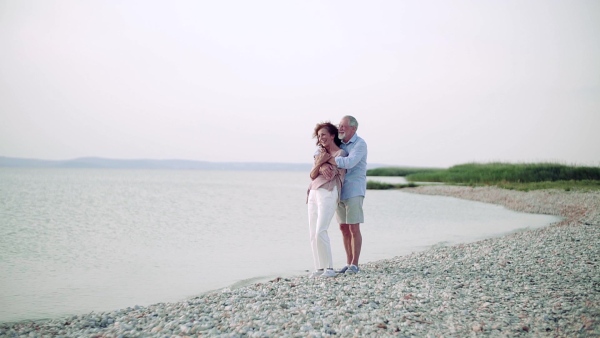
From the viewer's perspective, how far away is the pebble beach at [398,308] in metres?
4.70

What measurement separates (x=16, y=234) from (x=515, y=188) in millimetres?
28918

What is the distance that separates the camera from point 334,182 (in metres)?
6.93

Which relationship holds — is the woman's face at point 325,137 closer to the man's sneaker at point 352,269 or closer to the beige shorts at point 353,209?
the beige shorts at point 353,209

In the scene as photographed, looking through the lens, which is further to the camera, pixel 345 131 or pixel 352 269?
pixel 352 269

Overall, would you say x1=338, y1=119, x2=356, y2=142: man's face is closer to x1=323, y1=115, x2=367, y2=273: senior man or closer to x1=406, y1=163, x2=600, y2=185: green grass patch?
x1=323, y1=115, x2=367, y2=273: senior man

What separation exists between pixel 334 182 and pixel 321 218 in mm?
548

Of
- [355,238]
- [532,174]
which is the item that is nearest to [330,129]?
[355,238]

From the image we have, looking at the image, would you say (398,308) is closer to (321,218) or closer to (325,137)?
(321,218)

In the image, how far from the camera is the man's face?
7.00m

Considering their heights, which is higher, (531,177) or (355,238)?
(531,177)

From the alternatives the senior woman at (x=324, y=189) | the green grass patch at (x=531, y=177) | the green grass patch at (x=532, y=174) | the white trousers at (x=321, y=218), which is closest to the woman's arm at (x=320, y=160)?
the senior woman at (x=324, y=189)

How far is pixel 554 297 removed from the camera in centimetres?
571

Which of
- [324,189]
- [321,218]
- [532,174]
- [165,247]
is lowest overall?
[165,247]

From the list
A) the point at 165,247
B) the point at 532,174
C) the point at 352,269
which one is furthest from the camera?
the point at 532,174
